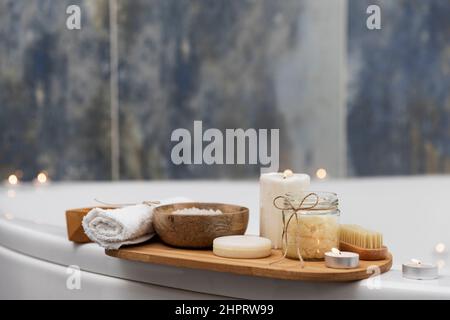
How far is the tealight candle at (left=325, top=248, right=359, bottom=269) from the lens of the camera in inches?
34.7

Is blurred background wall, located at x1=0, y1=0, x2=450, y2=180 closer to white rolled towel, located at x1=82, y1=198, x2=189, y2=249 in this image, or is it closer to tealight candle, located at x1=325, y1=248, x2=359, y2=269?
white rolled towel, located at x1=82, y1=198, x2=189, y2=249

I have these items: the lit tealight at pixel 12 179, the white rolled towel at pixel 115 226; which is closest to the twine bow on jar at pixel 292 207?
the white rolled towel at pixel 115 226

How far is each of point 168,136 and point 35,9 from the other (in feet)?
2.73

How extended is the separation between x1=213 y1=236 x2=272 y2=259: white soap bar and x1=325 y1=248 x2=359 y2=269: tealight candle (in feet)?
0.36

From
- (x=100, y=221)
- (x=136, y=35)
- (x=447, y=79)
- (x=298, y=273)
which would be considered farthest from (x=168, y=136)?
(x=298, y=273)

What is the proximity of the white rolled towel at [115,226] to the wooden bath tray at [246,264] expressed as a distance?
2 centimetres

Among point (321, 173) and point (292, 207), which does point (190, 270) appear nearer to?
point (292, 207)

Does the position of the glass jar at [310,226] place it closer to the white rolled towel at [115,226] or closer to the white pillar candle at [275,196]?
the white pillar candle at [275,196]

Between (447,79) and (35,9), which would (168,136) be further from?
(447,79)

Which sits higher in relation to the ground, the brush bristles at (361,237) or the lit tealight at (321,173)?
the brush bristles at (361,237)

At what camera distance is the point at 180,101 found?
2902 millimetres

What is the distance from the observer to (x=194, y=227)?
102 centimetres

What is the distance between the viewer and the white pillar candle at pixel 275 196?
1.05 metres
